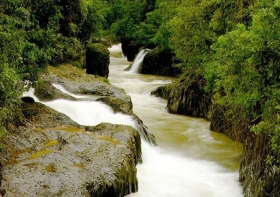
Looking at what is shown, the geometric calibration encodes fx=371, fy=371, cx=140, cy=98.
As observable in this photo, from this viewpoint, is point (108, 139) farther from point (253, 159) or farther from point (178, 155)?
point (253, 159)

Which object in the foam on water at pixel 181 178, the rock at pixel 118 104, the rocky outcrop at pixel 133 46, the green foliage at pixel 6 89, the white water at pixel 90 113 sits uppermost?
the rocky outcrop at pixel 133 46

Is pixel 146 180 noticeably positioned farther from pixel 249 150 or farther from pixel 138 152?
pixel 249 150

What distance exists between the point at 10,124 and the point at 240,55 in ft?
19.8

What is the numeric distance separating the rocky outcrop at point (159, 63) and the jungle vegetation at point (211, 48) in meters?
4.27

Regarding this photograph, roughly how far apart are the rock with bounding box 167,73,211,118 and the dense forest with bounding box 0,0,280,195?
0.65m

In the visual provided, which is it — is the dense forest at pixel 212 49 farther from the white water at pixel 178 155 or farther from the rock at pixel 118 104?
the rock at pixel 118 104

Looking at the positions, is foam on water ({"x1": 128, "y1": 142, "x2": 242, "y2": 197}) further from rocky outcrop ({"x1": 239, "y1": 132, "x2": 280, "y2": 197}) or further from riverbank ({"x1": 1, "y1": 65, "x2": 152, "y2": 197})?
rocky outcrop ({"x1": 239, "y1": 132, "x2": 280, "y2": 197})

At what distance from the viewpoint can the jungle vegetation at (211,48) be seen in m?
7.03

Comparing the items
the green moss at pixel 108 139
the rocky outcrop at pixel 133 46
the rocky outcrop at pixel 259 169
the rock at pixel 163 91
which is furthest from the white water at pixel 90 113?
the rocky outcrop at pixel 133 46

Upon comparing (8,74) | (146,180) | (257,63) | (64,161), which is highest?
(257,63)

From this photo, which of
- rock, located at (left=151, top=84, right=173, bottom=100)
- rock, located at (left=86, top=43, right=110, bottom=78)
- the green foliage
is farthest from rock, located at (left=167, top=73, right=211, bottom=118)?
the green foliage

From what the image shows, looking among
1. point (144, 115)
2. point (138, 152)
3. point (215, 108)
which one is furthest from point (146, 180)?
point (144, 115)

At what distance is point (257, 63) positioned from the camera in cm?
726

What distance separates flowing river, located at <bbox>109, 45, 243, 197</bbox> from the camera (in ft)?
29.8
